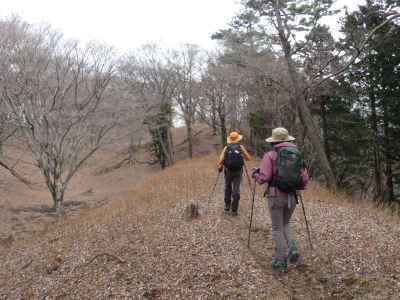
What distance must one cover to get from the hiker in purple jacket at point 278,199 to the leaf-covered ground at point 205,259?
0.36 metres

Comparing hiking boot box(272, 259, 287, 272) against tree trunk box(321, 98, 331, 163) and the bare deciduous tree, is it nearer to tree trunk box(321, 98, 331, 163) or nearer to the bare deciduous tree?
the bare deciduous tree

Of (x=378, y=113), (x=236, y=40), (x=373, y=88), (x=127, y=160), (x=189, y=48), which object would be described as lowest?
(x=127, y=160)

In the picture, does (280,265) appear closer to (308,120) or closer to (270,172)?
(270,172)

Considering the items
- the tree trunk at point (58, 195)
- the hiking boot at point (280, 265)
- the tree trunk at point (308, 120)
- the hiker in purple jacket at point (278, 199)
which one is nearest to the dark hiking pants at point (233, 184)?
the hiker in purple jacket at point (278, 199)

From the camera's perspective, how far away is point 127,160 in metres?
38.5

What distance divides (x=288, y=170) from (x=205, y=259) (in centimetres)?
214

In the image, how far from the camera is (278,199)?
536 centimetres

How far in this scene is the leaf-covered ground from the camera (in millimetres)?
5309

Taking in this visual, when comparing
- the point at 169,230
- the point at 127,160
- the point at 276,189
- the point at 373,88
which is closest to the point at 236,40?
the point at 373,88

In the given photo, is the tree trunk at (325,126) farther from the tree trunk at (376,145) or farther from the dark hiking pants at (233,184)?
the dark hiking pants at (233,184)

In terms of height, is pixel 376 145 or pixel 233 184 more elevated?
pixel 233 184

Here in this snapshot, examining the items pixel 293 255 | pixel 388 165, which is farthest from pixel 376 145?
pixel 293 255

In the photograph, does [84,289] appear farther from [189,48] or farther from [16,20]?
[189,48]

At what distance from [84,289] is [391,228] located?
564cm
